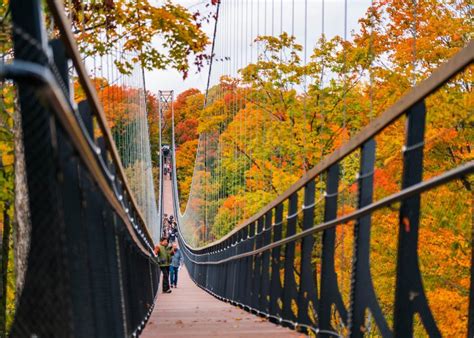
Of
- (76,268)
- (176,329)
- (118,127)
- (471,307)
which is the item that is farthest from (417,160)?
(118,127)

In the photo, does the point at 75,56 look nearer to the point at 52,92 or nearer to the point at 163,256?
the point at 52,92

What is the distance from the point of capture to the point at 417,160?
3369 millimetres

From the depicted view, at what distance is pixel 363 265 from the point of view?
4.25 meters

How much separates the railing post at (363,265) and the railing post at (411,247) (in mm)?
565

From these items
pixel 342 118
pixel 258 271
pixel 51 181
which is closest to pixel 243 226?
pixel 258 271

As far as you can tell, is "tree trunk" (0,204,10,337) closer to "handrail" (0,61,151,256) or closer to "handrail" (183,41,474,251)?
"handrail" (183,41,474,251)

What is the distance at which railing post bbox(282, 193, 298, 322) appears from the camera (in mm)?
6707

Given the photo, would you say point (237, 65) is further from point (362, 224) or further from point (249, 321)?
point (362, 224)

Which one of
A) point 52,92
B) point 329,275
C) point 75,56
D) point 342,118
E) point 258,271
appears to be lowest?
point 329,275

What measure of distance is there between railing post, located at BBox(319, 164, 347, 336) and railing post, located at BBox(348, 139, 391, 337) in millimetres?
609

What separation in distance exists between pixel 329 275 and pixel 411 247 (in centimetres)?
171

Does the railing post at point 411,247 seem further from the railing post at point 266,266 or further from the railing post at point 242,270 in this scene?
the railing post at point 242,270

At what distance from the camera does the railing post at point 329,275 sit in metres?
4.87

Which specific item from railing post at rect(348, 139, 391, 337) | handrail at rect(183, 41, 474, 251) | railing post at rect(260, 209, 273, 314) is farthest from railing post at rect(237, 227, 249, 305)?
railing post at rect(348, 139, 391, 337)
